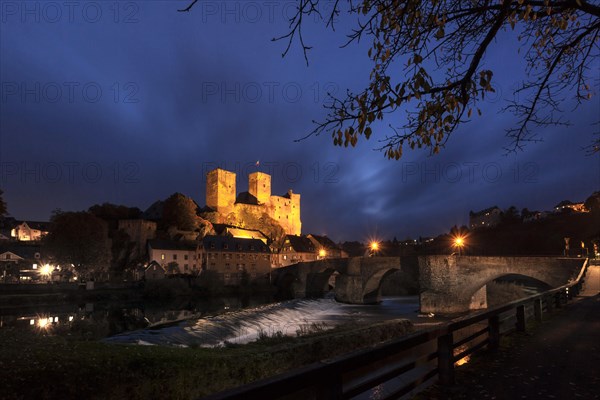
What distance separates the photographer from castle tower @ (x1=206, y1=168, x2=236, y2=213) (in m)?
103

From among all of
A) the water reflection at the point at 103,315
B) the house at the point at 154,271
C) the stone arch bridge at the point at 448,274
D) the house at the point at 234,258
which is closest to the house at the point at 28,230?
the house at the point at 154,271

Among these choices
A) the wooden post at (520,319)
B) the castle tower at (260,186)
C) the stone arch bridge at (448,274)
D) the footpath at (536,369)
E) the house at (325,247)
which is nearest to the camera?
the footpath at (536,369)

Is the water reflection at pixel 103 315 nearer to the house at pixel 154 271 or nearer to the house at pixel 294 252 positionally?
the house at pixel 154 271

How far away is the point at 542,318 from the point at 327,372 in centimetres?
1328

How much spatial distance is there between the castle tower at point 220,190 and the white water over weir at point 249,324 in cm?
5979

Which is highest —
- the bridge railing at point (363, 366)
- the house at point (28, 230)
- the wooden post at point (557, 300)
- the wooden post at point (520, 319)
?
the house at point (28, 230)

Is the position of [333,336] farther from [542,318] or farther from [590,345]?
[590,345]

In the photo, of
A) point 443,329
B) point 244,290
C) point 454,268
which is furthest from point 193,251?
point 443,329

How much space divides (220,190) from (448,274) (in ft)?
245

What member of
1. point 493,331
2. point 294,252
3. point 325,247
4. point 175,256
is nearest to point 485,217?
point 325,247

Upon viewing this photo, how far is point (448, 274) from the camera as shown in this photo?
37.0 metres

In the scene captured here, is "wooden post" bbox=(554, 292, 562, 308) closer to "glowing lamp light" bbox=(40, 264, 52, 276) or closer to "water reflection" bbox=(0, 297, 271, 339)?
"water reflection" bbox=(0, 297, 271, 339)

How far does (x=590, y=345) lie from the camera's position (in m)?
9.41

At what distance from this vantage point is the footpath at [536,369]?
19.1 ft
